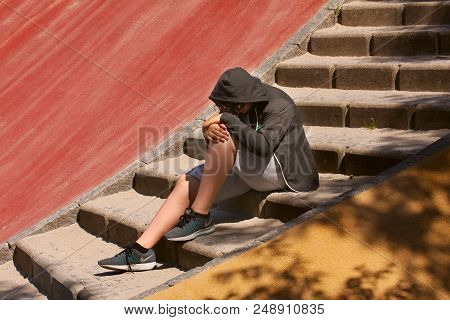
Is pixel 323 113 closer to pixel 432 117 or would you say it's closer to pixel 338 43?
pixel 432 117

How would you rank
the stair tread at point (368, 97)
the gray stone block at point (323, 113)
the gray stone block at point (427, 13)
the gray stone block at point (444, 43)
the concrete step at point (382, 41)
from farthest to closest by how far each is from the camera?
the gray stone block at point (427, 13) → the concrete step at point (382, 41) → the gray stone block at point (444, 43) → the gray stone block at point (323, 113) → the stair tread at point (368, 97)

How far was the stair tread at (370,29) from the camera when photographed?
7680 millimetres

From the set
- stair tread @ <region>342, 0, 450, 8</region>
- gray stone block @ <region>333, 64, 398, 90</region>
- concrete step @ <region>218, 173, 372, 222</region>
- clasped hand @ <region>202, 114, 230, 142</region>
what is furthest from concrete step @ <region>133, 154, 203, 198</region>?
stair tread @ <region>342, 0, 450, 8</region>

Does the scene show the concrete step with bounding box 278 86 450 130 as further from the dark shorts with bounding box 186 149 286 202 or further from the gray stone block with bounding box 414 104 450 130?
the dark shorts with bounding box 186 149 286 202

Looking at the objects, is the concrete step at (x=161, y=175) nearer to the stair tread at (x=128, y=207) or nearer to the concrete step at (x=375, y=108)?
the stair tread at (x=128, y=207)

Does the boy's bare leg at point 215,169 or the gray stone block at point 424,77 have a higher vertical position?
the gray stone block at point 424,77

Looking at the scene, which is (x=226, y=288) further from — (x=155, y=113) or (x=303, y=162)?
(x=155, y=113)

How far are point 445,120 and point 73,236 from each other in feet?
10.3

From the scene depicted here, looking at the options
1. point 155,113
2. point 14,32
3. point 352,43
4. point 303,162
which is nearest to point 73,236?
point 155,113

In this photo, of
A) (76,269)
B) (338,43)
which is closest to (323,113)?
(338,43)

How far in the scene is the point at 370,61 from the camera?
7.61 meters

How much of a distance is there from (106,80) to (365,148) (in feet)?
12.8

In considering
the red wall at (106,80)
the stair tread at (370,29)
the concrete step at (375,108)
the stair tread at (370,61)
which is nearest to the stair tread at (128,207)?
the red wall at (106,80)

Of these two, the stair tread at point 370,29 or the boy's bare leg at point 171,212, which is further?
the stair tread at point 370,29
